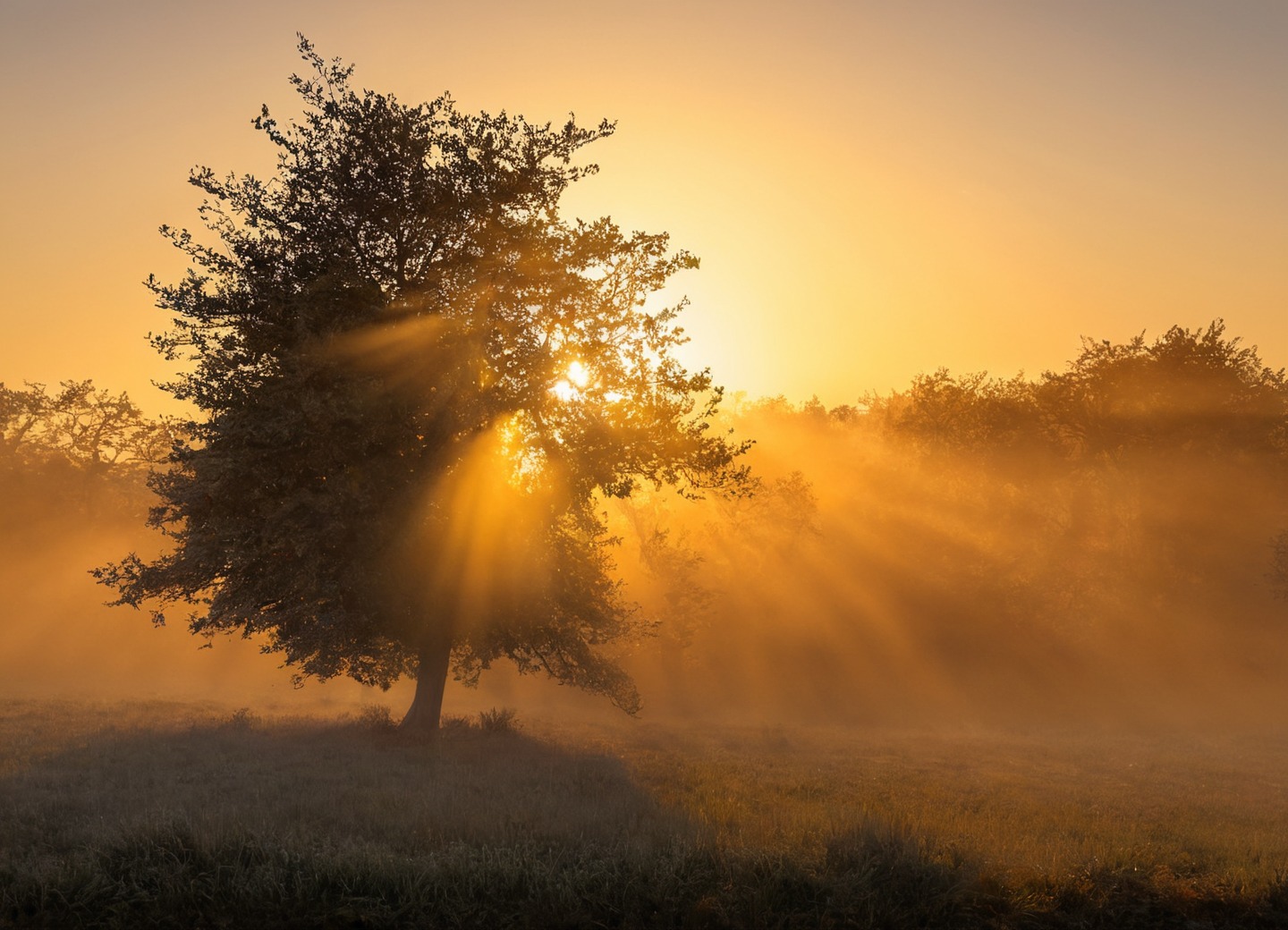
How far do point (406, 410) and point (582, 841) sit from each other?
1183cm

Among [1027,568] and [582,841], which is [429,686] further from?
[1027,568]

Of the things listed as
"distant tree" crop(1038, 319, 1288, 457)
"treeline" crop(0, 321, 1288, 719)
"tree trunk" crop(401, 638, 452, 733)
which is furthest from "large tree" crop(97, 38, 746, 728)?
"distant tree" crop(1038, 319, 1288, 457)

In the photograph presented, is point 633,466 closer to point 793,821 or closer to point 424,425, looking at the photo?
point 424,425

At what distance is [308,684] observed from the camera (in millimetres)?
55781

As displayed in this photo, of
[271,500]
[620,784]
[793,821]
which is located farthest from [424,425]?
[793,821]

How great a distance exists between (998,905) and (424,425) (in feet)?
51.0

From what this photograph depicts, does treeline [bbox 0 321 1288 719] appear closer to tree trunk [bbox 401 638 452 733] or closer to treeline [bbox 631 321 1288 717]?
treeline [bbox 631 321 1288 717]

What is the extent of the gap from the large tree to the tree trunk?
2.0 inches

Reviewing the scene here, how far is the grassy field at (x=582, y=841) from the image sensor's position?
8594 millimetres

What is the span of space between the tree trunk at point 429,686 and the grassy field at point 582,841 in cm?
122

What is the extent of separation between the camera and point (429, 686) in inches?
932

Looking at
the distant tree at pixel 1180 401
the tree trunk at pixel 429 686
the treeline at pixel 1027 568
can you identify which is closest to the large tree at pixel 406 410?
the tree trunk at pixel 429 686

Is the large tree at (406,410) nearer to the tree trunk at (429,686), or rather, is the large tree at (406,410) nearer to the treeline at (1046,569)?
the tree trunk at (429,686)

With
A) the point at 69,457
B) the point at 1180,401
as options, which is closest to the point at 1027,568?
the point at 1180,401
